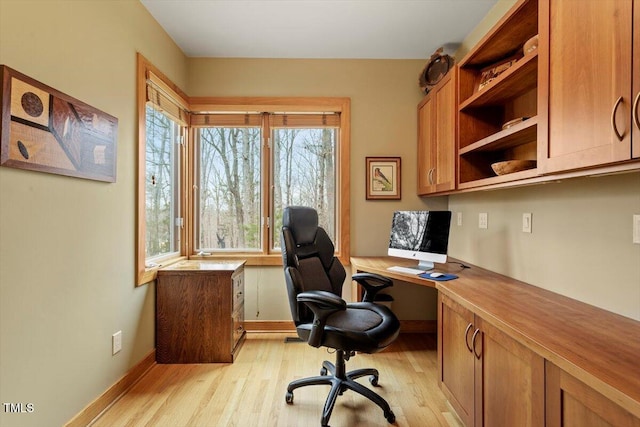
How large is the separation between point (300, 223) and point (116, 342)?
1.41 m

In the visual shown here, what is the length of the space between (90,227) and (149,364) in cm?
123

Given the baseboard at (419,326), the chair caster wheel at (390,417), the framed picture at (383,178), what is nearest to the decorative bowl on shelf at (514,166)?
the framed picture at (383,178)

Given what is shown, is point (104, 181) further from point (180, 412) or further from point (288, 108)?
point (288, 108)

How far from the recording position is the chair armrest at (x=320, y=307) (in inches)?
64.7

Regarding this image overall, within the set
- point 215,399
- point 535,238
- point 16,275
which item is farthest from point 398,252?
point 16,275

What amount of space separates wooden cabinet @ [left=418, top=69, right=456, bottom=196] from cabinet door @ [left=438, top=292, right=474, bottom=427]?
96cm

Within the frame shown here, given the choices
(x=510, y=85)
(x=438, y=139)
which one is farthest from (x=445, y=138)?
(x=510, y=85)

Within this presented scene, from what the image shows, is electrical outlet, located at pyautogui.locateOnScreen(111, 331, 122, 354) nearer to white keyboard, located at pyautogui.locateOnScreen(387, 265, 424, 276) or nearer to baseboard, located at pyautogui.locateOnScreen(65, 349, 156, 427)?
baseboard, located at pyautogui.locateOnScreen(65, 349, 156, 427)

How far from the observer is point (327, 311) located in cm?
166

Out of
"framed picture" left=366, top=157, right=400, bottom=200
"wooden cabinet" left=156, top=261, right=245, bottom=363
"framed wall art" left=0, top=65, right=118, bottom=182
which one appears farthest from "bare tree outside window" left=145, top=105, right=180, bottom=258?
"framed picture" left=366, top=157, right=400, bottom=200

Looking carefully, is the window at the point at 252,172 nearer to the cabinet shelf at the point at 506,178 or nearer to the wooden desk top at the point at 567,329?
the cabinet shelf at the point at 506,178

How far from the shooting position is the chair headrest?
2.08m

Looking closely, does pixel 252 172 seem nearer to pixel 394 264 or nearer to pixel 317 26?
pixel 317 26

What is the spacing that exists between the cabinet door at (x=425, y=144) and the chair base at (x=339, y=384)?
1601 mm
